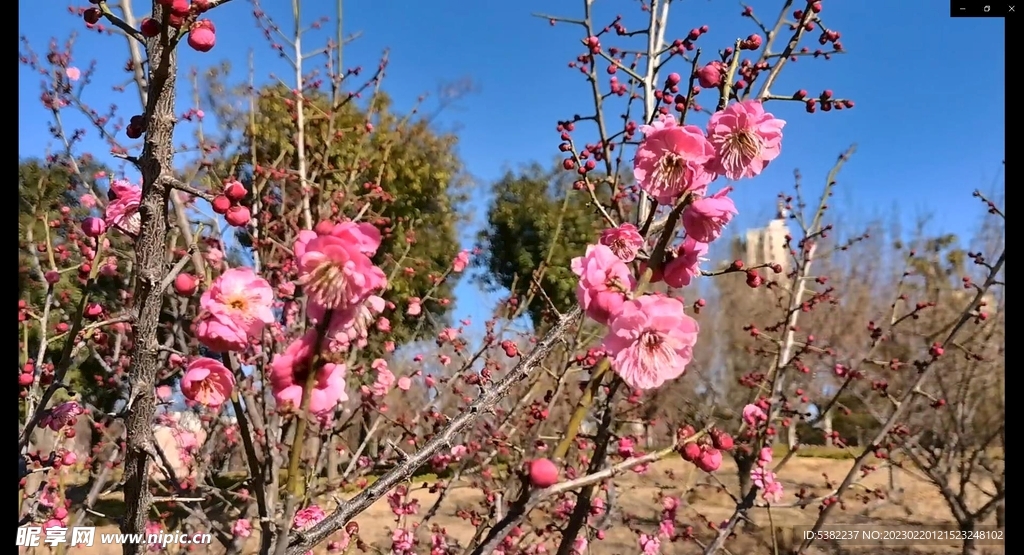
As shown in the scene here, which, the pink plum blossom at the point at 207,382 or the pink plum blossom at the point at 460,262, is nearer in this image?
the pink plum blossom at the point at 207,382

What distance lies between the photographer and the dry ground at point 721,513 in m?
4.52

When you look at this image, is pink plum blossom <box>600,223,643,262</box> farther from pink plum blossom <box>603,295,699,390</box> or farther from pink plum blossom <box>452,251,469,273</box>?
pink plum blossom <box>452,251,469,273</box>

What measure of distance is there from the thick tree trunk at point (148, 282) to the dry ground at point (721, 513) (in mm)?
2313

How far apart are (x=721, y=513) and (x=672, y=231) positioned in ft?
19.4

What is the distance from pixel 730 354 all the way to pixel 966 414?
16.0 feet

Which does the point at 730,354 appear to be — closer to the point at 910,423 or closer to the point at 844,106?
the point at 910,423

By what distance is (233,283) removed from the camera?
82cm


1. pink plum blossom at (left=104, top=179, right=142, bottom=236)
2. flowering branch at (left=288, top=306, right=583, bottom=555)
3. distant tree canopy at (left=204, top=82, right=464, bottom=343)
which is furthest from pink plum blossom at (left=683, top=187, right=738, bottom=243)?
distant tree canopy at (left=204, top=82, right=464, bottom=343)

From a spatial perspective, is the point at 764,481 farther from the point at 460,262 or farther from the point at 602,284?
the point at 460,262

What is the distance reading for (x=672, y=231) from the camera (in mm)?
846

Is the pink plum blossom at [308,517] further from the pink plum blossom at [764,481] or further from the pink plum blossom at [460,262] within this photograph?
A: the pink plum blossom at [460,262]

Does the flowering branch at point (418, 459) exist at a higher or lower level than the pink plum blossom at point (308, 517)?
higher

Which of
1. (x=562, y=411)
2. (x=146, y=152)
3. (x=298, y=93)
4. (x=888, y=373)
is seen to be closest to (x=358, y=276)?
(x=146, y=152)

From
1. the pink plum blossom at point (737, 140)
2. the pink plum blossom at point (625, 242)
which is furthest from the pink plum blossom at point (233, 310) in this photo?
the pink plum blossom at point (737, 140)
